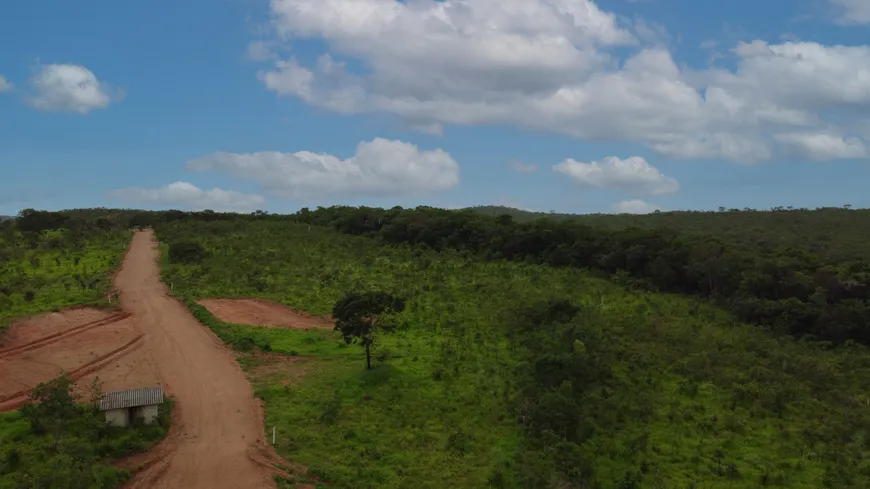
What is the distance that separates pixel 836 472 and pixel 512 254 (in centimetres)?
→ 3668

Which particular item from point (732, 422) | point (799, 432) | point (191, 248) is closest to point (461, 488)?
point (732, 422)

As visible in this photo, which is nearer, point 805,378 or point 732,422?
point 732,422

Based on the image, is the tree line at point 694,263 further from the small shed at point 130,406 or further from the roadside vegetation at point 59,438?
the roadside vegetation at point 59,438

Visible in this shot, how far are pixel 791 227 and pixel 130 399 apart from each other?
262 feet

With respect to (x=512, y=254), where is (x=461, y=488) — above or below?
below

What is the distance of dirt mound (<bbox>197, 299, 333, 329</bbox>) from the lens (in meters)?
31.3

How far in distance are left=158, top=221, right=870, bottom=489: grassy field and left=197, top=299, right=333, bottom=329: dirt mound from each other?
3.31ft

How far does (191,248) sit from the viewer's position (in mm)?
48094

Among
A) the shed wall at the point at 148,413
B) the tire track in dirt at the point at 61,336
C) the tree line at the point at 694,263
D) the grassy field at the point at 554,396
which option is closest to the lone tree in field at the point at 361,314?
the grassy field at the point at 554,396

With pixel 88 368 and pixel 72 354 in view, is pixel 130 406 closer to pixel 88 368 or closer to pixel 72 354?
pixel 88 368

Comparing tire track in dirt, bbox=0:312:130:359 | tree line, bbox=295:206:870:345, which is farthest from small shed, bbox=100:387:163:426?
tree line, bbox=295:206:870:345

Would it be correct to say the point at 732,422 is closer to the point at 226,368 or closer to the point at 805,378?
the point at 805,378

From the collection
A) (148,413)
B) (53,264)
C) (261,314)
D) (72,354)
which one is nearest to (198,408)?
(148,413)

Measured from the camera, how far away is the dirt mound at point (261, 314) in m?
31.3
